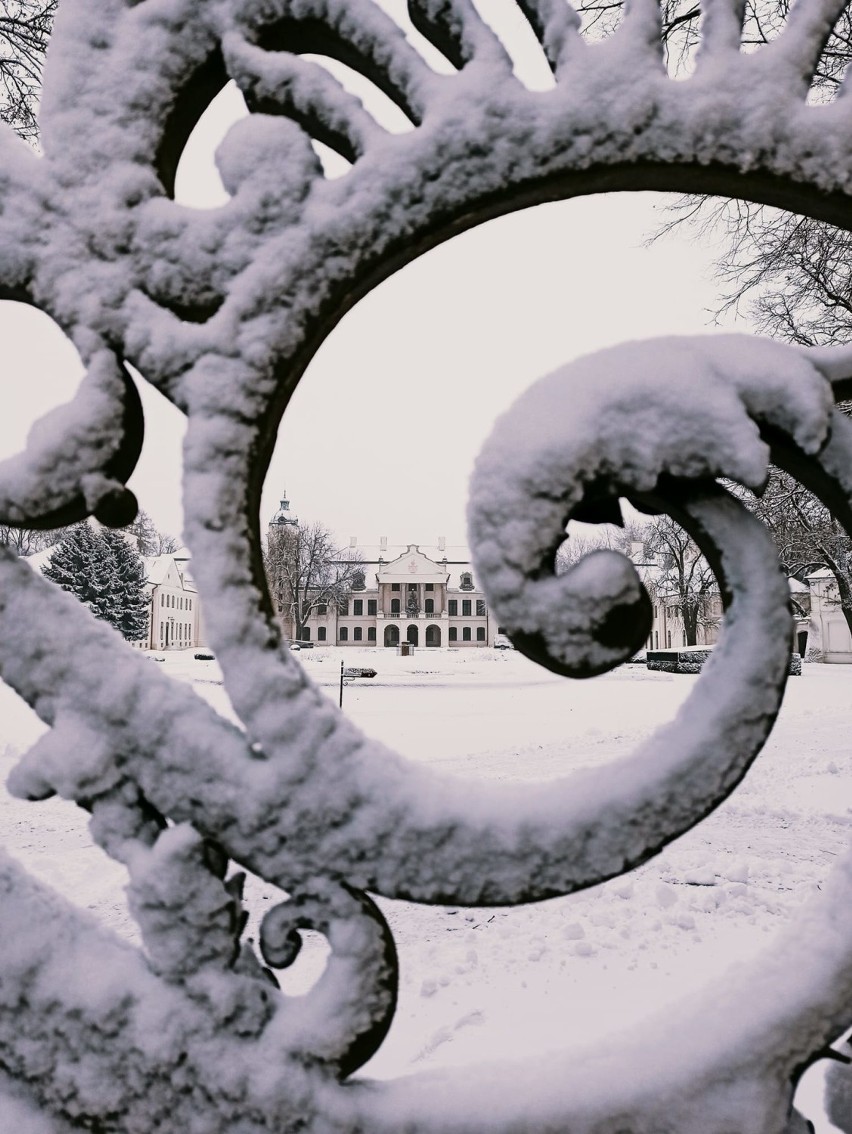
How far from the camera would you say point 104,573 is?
26359 millimetres

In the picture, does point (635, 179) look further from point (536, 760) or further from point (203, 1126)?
point (536, 760)

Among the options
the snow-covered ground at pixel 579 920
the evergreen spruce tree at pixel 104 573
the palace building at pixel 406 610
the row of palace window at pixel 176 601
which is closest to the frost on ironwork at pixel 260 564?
the snow-covered ground at pixel 579 920

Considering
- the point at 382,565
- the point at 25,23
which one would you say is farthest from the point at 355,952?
the point at 382,565

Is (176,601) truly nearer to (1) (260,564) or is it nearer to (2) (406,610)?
(2) (406,610)

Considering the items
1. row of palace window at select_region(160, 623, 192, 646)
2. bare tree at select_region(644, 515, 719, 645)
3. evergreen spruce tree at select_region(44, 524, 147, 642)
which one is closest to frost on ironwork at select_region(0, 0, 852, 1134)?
bare tree at select_region(644, 515, 719, 645)

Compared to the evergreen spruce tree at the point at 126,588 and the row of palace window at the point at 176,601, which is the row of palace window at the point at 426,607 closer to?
the row of palace window at the point at 176,601

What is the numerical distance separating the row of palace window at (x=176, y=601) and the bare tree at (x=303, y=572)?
188 inches

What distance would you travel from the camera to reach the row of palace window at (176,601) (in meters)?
37.7

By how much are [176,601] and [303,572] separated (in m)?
9.87

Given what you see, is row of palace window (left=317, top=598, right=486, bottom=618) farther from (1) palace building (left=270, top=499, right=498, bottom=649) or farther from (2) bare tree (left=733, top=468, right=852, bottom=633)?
(2) bare tree (left=733, top=468, right=852, bottom=633)

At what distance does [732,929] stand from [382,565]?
59.6m

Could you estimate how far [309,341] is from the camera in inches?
31.0

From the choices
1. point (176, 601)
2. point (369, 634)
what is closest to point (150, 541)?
point (176, 601)

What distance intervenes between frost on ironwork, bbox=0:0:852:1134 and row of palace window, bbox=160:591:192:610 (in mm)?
38317
